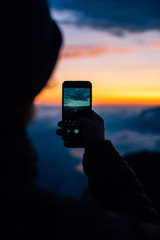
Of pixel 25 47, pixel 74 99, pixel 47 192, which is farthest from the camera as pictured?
pixel 74 99

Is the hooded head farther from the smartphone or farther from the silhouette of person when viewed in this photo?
the smartphone

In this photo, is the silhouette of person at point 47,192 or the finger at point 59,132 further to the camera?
the finger at point 59,132

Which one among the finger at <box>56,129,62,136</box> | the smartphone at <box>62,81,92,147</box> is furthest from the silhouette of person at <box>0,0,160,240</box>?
the smartphone at <box>62,81,92,147</box>

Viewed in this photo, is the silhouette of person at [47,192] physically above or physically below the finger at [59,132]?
above

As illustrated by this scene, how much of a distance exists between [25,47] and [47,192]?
168 cm

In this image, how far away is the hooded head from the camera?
1.57m

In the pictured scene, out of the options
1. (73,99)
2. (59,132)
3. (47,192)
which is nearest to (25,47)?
(73,99)

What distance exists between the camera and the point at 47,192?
357mm

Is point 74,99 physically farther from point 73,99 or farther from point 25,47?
point 25,47

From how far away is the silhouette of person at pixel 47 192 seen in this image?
349 mm

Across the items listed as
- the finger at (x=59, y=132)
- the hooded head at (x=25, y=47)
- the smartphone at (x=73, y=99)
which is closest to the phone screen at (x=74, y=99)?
the smartphone at (x=73, y=99)

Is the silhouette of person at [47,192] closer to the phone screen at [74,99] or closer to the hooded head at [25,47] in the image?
the hooded head at [25,47]

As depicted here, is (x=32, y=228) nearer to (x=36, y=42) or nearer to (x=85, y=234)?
(x=85, y=234)

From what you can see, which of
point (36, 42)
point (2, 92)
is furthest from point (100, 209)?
point (2, 92)
